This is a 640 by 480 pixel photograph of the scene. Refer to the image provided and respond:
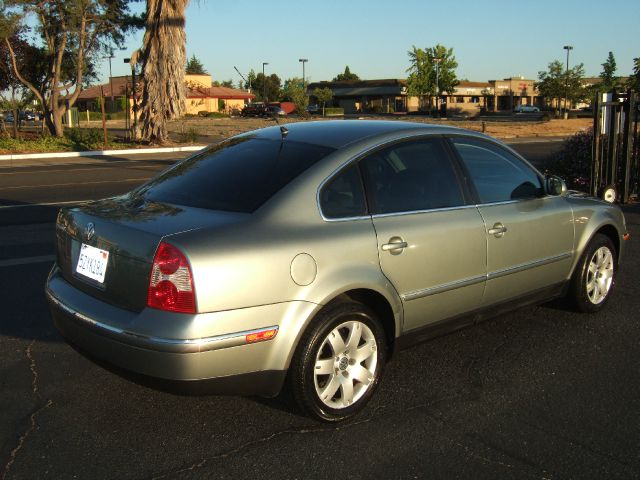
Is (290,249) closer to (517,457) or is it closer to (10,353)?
(517,457)

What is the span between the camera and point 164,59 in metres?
26.9

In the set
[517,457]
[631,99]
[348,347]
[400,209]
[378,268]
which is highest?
[631,99]

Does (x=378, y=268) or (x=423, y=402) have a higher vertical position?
(x=378, y=268)

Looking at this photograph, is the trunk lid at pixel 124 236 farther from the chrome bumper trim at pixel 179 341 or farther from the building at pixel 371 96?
the building at pixel 371 96

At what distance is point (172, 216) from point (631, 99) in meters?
9.74

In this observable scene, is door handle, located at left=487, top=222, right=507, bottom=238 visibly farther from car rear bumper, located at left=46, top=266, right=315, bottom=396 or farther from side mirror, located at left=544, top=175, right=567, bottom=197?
car rear bumper, located at left=46, top=266, right=315, bottom=396

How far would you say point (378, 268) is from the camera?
3811 millimetres

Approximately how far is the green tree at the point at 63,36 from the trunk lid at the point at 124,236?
84.1 ft

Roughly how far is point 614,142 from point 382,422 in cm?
929

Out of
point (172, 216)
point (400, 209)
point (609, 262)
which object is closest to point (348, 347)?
point (400, 209)

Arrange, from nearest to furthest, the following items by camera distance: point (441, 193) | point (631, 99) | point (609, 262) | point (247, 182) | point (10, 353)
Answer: point (247, 182), point (441, 193), point (10, 353), point (609, 262), point (631, 99)

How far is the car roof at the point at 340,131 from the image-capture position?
4.15 m

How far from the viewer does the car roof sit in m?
4.15

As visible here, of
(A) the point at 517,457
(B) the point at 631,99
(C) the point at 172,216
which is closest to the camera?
(A) the point at 517,457
